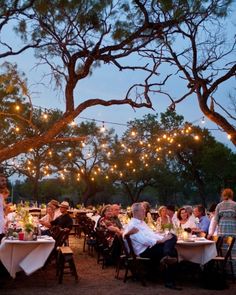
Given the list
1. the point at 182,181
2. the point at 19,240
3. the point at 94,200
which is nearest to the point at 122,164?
the point at 182,181

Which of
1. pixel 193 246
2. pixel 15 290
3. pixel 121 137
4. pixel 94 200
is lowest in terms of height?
pixel 15 290

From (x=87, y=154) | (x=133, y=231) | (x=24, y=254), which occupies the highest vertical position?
(x=87, y=154)

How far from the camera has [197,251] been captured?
7.37m

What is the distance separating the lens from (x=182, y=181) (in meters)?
35.8

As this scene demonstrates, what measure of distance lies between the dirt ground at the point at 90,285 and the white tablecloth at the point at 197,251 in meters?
0.37

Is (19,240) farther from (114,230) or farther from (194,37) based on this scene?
(194,37)

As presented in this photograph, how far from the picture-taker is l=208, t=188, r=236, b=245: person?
781cm

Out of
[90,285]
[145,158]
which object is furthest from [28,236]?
[145,158]

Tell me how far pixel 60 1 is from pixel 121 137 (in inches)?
850

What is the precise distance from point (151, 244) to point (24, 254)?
188 centimetres

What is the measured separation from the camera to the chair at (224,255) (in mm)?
7301

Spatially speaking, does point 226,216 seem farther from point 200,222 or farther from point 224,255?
point 200,222

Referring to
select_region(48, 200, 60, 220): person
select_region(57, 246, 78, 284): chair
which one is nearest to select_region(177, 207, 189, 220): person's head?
select_region(57, 246, 78, 284): chair

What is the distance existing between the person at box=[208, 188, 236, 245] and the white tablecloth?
0.64 meters
